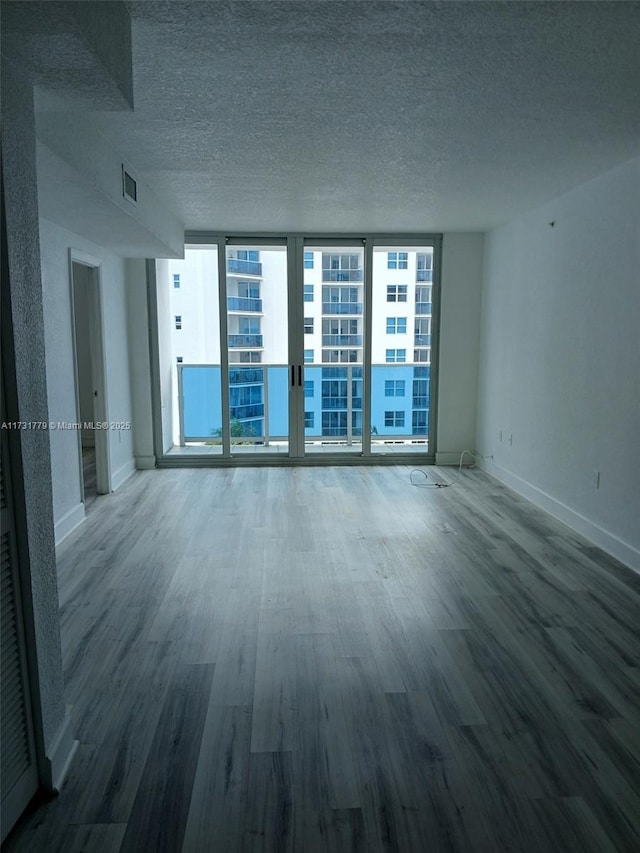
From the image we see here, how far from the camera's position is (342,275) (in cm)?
609

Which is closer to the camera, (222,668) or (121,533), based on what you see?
(222,668)

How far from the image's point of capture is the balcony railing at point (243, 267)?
599 cm

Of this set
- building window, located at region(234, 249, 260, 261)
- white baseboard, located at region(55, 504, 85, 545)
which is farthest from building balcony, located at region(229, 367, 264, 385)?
white baseboard, located at region(55, 504, 85, 545)

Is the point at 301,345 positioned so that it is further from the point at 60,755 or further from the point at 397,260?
the point at 60,755

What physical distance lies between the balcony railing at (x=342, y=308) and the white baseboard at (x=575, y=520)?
2.22 metres

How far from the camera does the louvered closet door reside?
4.90 feet

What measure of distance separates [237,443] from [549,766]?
500cm

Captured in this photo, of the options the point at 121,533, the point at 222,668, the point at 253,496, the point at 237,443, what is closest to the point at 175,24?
the point at 222,668

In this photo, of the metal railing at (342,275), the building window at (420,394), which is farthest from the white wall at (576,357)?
the metal railing at (342,275)

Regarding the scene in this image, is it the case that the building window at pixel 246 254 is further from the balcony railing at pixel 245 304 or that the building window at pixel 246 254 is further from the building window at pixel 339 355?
the building window at pixel 339 355

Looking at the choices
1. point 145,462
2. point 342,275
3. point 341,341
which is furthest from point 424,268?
point 145,462

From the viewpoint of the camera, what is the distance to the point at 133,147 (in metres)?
3.10

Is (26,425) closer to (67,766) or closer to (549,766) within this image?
(67,766)

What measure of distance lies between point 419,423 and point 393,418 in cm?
31
